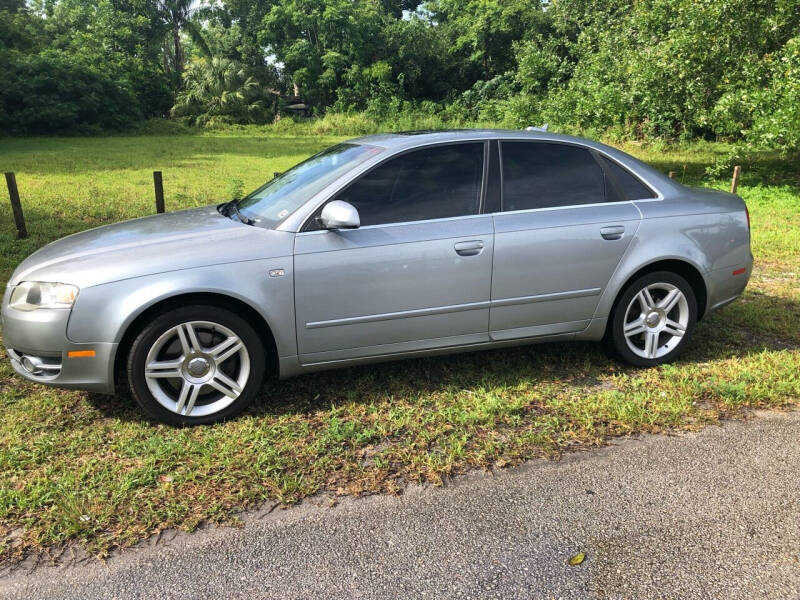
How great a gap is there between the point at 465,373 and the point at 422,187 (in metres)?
1.33

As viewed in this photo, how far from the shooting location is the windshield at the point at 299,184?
12.8 feet

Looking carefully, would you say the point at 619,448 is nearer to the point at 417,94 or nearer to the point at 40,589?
the point at 40,589

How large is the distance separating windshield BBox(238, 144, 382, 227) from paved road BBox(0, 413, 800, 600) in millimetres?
1862

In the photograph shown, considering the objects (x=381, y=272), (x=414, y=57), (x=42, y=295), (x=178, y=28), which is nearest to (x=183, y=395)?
(x=42, y=295)

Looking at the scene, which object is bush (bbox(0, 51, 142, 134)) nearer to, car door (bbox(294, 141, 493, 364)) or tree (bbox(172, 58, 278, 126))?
tree (bbox(172, 58, 278, 126))

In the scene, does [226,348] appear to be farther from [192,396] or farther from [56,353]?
[56,353]

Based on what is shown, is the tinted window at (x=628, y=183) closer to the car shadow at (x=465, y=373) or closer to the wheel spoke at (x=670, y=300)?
the wheel spoke at (x=670, y=300)

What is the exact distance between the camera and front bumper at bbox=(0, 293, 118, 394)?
334cm

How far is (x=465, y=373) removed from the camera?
4.38 meters

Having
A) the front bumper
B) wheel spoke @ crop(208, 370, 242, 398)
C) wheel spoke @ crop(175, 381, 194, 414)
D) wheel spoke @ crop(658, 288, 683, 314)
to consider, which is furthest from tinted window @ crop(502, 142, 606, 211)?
the front bumper

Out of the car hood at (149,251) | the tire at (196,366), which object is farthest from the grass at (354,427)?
the car hood at (149,251)

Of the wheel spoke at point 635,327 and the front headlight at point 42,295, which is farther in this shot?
the wheel spoke at point 635,327

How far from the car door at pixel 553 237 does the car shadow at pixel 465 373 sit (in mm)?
362

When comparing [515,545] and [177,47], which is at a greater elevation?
[177,47]
